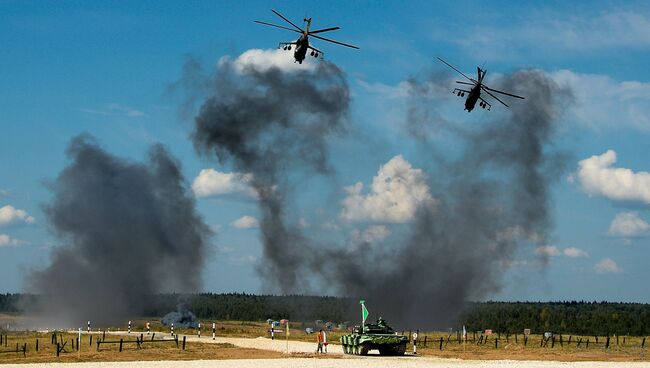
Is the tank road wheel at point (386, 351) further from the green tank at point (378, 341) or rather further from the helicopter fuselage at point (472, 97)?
the helicopter fuselage at point (472, 97)

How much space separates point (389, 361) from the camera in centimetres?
5919

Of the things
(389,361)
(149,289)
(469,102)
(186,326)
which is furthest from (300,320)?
(389,361)

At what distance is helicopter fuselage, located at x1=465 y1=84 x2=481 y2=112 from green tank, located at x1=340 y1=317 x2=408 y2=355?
70.9 feet

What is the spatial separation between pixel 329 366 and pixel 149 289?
144409 millimetres

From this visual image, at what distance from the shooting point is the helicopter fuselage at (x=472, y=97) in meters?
79.4

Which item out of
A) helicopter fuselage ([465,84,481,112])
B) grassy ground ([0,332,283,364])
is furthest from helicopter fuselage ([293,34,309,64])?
grassy ground ([0,332,283,364])

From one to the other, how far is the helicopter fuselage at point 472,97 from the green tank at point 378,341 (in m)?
21.6

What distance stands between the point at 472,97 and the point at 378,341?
80.1 ft

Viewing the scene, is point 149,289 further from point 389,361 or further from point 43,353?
point 389,361

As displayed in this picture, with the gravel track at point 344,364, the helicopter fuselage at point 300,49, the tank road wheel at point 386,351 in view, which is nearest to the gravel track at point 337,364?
the gravel track at point 344,364

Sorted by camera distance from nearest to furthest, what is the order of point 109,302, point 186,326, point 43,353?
point 43,353
point 186,326
point 109,302

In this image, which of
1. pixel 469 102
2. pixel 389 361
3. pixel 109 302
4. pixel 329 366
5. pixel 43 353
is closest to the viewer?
pixel 329 366

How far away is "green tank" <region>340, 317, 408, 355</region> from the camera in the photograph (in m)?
65.9

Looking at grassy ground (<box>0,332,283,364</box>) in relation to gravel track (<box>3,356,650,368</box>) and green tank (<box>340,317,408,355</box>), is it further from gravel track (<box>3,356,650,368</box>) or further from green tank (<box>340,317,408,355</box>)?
green tank (<box>340,317,408,355</box>)
